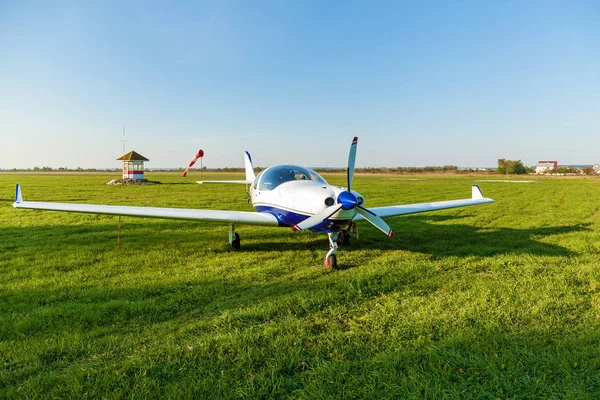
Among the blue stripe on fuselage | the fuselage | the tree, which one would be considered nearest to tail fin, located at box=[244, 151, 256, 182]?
the fuselage

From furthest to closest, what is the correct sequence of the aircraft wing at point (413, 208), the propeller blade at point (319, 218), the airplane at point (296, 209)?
1. the aircraft wing at point (413, 208)
2. the airplane at point (296, 209)
3. the propeller blade at point (319, 218)

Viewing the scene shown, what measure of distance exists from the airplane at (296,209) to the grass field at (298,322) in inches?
33.6

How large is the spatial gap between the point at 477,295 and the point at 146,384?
4.57m

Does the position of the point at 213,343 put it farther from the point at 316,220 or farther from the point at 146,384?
the point at 316,220

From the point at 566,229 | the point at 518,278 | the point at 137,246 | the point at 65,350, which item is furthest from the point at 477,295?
the point at 566,229

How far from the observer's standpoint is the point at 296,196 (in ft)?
23.4

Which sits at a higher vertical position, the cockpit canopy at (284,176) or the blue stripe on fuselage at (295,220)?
the cockpit canopy at (284,176)

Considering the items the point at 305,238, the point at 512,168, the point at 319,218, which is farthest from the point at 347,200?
the point at 512,168

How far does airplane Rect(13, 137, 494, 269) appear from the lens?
633 cm

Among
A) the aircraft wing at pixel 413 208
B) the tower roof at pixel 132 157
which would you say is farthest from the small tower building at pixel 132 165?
the aircraft wing at pixel 413 208

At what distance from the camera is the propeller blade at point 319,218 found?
6.18m

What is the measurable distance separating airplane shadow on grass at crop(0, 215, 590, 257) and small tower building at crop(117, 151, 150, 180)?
32004 mm

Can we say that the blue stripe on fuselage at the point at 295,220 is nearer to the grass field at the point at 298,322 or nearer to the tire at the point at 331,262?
the tire at the point at 331,262

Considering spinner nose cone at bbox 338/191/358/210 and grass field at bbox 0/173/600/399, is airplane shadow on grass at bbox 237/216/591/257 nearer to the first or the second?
grass field at bbox 0/173/600/399
